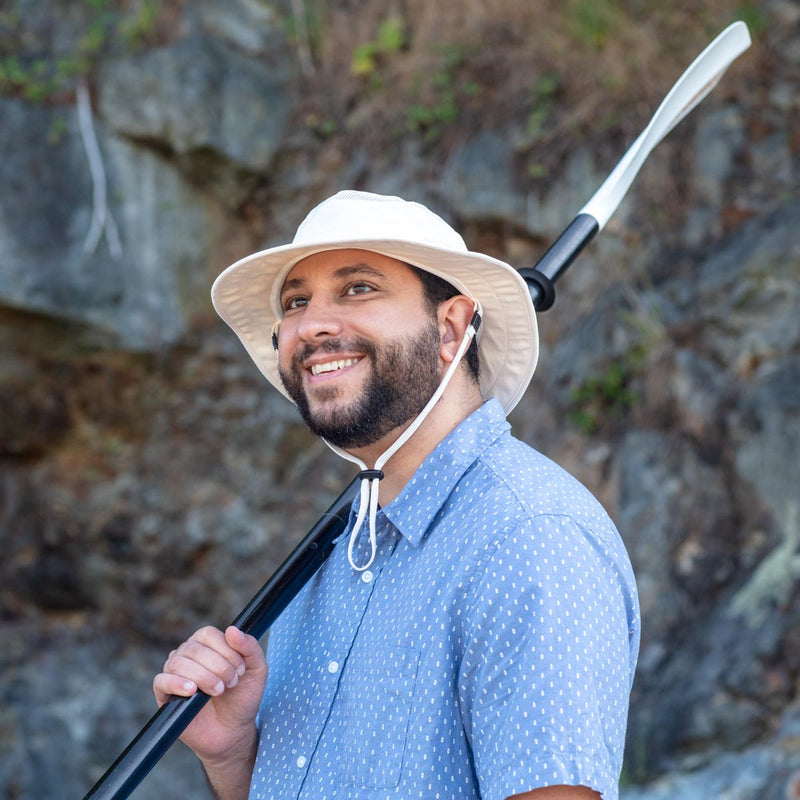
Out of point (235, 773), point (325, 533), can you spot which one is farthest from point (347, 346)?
point (235, 773)

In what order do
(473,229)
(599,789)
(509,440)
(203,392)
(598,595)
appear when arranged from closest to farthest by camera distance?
(599,789), (598,595), (509,440), (473,229), (203,392)

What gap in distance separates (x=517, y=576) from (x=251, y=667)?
1.90ft

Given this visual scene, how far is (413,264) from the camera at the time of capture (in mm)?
1696

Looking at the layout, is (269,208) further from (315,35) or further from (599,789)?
(599,789)

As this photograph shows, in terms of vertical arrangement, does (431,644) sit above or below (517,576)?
below

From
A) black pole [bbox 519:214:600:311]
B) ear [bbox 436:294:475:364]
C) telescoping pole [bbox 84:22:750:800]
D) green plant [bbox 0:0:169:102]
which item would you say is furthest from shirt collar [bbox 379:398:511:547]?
green plant [bbox 0:0:169:102]

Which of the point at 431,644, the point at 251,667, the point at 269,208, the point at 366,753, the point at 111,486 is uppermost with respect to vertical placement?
the point at 431,644

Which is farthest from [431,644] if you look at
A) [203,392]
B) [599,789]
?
[203,392]

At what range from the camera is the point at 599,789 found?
1.18m

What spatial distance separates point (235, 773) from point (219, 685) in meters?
0.26

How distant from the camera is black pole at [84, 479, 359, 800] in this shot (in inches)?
61.4

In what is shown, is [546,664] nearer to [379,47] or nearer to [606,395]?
[606,395]

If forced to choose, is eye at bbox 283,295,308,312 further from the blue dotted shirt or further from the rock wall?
the rock wall

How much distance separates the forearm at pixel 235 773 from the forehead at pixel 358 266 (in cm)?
77
